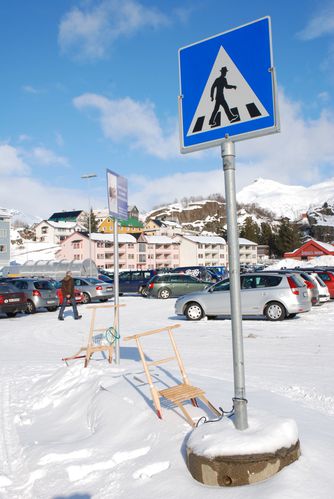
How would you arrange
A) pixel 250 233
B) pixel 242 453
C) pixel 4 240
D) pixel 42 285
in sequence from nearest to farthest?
pixel 242 453 < pixel 42 285 < pixel 4 240 < pixel 250 233

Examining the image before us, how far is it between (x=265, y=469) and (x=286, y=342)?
8.18m

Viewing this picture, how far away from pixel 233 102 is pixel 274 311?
12489mm

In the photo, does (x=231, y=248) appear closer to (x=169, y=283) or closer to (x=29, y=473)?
(x=29, y=473)

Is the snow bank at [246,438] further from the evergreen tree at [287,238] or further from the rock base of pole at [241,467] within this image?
the evergreen tree at [287,238]

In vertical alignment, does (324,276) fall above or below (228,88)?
below

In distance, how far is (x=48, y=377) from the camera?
7617mm

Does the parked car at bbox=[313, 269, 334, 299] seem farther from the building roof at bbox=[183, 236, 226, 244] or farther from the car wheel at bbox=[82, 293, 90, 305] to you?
the building roof at bbox=[183, 236, 226, 244]

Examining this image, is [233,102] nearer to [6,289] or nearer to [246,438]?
[246,438]

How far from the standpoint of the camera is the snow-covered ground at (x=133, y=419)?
12.2 ft

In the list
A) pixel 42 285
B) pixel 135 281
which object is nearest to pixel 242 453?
pixel 42 285

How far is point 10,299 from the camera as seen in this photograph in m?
19.7

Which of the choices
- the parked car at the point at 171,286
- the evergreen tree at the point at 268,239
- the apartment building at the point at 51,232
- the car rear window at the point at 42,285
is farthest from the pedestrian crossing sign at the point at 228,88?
the apartment building at the point at 51,232

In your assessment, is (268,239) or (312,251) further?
(268,239)

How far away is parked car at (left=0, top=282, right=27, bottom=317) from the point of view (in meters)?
19.5
